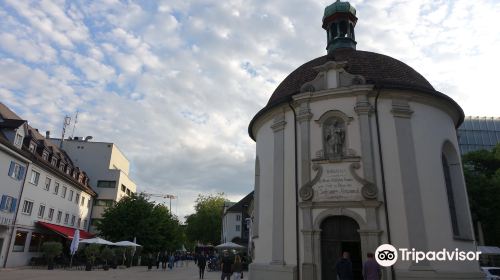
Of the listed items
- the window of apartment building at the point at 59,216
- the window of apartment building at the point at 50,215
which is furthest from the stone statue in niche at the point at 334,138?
the window of apartment building at the point at 59,216

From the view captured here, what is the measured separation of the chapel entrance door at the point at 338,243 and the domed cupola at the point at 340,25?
10374 millimetres

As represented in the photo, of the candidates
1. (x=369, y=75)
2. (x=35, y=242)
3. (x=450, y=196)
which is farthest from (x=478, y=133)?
(x=35, y=242)

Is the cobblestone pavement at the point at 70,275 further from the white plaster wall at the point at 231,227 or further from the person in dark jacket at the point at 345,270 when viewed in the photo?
the white plaster wall at the point at 231,227

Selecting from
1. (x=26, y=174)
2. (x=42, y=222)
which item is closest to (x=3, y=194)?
(x=26, y=174)

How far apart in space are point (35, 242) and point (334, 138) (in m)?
28.7

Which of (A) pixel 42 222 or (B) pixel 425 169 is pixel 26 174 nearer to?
(A) pixel 42 222

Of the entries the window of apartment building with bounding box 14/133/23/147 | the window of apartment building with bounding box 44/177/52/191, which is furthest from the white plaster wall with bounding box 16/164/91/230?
the window of apartment building with bounding box 14/133/23/147

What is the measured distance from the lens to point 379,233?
44.6 feet

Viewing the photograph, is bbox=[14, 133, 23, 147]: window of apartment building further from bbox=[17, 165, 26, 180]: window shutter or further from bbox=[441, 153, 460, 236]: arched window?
bbox=[441, 153, 460, 236]: arched window

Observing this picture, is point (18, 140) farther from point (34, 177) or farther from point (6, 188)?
point (6, 188)

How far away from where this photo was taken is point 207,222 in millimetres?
82125

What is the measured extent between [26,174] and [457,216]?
29.0m

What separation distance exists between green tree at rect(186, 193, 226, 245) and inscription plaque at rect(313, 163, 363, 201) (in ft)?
226

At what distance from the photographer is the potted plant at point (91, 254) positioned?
28.3m
